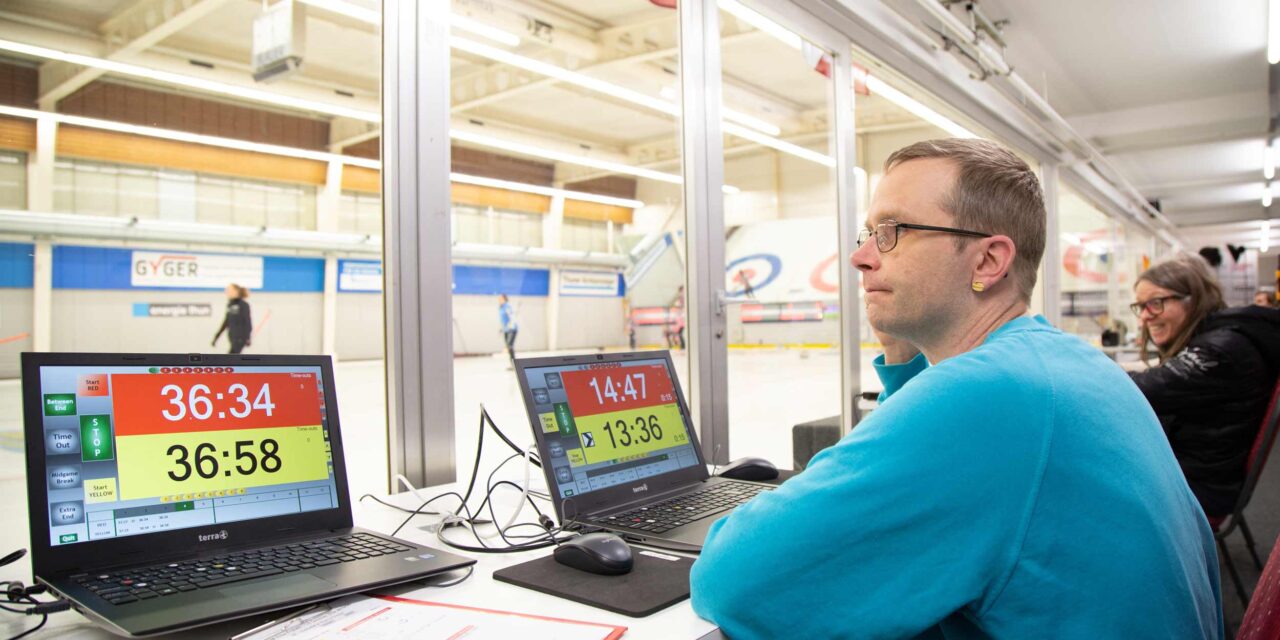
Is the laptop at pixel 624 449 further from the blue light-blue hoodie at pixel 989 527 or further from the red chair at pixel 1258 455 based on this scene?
the red chair at pixel 1258 455

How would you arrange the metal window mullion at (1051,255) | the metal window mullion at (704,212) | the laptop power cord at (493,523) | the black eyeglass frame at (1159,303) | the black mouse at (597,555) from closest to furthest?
the black mouse at (597,555)
the laptop power cord at (493,523)
the metal window mullion at (704,212)
the black eyeglass frame at (1159,303)
the metal window mullion at (1051,255)

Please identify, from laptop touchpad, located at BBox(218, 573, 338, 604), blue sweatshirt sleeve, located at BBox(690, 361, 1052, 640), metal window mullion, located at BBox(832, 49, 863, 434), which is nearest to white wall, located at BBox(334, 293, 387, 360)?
laptop touchpad, located at BBox(218, 573, 338, 604)

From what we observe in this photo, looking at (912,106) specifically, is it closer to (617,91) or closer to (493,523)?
(617,91)

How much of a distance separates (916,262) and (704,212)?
5.82 feet

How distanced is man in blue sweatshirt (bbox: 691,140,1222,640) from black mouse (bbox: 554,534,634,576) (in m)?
0.23

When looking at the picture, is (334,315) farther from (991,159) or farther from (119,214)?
(991,159)

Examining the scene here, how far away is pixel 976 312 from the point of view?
42.5 inches

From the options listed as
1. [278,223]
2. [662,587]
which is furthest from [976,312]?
[278,223]

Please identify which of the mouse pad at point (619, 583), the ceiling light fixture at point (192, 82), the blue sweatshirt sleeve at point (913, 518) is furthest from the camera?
the ceiling light fixture at point (192, 82)

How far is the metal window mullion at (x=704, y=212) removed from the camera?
2809 mm

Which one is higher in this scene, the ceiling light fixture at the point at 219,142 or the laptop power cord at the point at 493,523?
the ceiling light fixture at the point at 219,142

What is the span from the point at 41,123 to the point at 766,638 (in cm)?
187

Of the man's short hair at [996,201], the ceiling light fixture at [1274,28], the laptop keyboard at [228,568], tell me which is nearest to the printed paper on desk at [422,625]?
the laptop keyboard at [228,568]

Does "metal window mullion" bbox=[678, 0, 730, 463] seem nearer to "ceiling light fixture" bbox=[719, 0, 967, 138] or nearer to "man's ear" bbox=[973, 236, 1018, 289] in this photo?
"ceiling light fixture" bbox=[719, 0, 967, 138]
